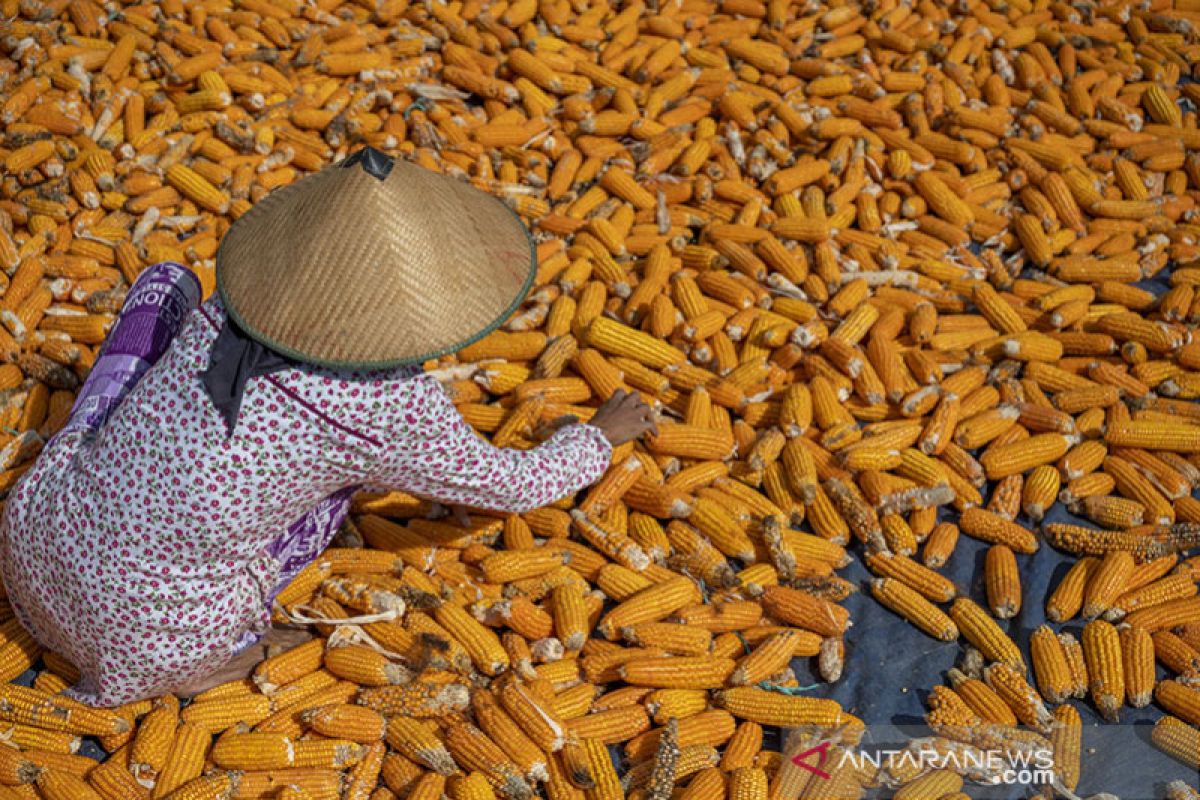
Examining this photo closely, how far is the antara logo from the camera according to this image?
338cm

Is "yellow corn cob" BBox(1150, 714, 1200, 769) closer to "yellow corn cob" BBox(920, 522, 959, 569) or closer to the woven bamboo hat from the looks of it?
"yellow corn cob" BBox(920, 522, 959, 569)

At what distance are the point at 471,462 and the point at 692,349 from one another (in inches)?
79.1

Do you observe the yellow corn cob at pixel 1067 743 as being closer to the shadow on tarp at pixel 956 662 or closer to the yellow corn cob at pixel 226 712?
the shadow on tarp at pixel 956 662

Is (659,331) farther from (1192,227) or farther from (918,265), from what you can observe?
(1192,227)

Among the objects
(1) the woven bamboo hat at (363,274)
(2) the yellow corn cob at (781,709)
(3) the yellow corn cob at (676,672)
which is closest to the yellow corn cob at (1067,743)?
(2) the yellow corn cob at (781,709)

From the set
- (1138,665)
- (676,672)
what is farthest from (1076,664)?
(676,672)

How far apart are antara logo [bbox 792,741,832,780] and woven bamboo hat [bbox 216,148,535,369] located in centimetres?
185

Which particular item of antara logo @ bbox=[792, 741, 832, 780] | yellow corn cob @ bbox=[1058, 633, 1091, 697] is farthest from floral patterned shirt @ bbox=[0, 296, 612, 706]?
yellow corn cob @ bbox=[1058, 633, 1091, 697]

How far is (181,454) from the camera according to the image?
9.22 feet

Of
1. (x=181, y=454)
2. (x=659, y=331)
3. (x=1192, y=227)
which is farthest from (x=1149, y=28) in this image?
(x=181, y=454)

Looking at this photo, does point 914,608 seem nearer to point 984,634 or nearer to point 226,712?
point 984,634

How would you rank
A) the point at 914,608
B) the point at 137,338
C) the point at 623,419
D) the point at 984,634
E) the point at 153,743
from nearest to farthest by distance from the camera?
1. the point at 153,743
2. the point at 137,338
3. the point at 984,634
4. the point at 914,608
5. the point at 623,419

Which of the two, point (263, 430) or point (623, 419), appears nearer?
point (263, 430)

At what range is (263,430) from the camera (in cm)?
278
